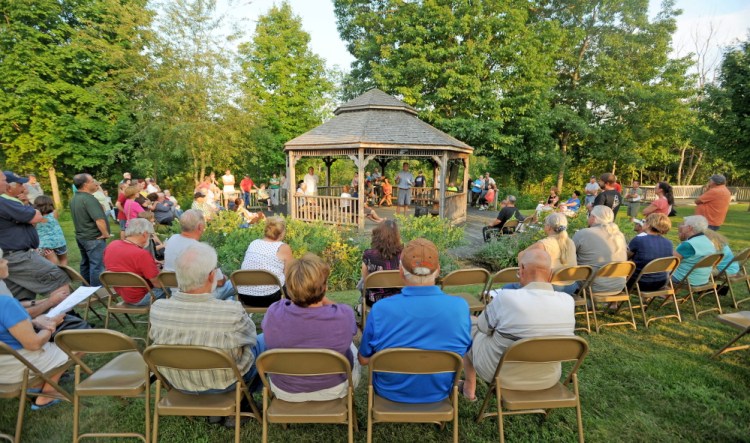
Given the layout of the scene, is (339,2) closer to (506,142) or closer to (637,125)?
(506,142)

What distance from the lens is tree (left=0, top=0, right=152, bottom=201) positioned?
17.0 meters

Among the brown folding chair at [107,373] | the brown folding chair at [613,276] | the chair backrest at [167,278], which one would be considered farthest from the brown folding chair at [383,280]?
the brown folding chair at [613,276]

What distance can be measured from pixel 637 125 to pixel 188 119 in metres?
27.0

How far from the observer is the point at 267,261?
442 cm

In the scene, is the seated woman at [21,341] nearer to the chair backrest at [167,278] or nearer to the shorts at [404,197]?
the chair backrest at [167,278]

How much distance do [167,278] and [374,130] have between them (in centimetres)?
960

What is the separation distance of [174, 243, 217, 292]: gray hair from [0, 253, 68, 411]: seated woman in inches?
50.7

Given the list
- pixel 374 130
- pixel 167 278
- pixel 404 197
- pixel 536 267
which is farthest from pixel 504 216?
pixel 167 278

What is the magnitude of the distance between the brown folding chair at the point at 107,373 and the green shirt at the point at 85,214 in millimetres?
3996

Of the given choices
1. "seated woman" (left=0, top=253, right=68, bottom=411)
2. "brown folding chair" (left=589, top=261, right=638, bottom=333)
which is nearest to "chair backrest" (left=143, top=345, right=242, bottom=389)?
"seated woman" (left=0, top=253, right=68, bottom=411)

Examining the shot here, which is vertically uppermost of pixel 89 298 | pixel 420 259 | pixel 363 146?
pixel 363 146

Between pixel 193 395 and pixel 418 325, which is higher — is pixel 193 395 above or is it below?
below

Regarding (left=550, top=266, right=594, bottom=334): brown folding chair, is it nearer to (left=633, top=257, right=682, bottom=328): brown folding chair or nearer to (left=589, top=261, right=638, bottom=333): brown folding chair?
(left=589, top=261, right=638, bottom=333): brown folding chair

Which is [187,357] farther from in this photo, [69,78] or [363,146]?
[69,78]
